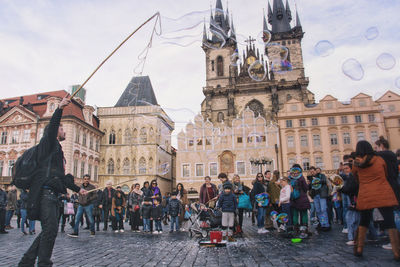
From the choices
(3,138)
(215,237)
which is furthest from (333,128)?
(3,138)

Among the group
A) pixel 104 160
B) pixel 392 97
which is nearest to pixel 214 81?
pixel 104 160

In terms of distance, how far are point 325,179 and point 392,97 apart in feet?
113

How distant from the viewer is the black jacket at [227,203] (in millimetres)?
7840

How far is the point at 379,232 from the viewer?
766 centimetres

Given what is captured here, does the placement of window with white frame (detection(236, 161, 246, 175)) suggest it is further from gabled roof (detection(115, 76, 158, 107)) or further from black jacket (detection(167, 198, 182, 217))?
black jacket (detection(167, 198, 182, 217))

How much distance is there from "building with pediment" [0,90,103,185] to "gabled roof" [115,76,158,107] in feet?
21.3

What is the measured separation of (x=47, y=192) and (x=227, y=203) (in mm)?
4737

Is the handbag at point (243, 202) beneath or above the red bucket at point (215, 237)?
above

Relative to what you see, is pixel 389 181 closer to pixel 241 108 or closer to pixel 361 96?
pixel 361 96

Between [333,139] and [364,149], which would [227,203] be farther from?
[333,139]

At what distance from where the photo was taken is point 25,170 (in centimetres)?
401

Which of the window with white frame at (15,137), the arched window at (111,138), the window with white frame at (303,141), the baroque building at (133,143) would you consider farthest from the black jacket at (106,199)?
the arched window at (111,138)

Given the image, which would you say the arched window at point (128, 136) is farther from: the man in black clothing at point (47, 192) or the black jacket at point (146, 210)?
the man in black clothing at point (47, 192)

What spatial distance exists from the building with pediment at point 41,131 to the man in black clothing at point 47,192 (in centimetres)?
2971
